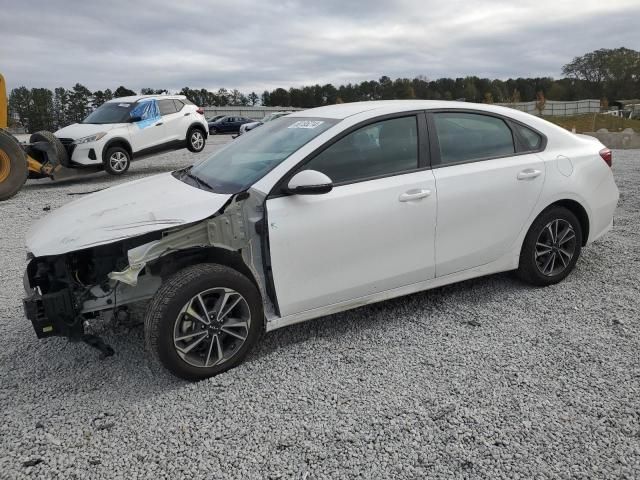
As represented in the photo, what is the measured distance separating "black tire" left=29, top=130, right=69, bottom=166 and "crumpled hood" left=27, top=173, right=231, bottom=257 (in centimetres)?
803

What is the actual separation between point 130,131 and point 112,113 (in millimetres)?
748

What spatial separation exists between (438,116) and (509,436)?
2.31 m

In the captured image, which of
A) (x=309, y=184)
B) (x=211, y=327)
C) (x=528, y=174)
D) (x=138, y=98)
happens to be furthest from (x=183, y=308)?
(x=138, y=98)

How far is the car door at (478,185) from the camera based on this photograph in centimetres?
370

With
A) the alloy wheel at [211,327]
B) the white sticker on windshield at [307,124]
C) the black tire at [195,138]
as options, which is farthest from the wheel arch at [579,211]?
the black tire at [195,138]

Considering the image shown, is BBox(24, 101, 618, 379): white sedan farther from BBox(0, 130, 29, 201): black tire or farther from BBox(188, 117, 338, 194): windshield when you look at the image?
BBox(0, 130, 29, 201): black tire

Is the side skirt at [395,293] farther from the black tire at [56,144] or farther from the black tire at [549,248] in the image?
the black tire at [56,144]

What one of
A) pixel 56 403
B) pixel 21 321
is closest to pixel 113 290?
pixel 56 403

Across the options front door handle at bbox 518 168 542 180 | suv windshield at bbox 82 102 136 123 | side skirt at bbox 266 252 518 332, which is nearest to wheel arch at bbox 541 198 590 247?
front door handle at bbox 518 168 542 180

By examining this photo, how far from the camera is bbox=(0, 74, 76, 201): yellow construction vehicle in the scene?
943 centimetres

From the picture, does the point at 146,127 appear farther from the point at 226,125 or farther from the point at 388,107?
the point at 226,125

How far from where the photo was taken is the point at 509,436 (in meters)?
2.51

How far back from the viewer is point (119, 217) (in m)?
3.08

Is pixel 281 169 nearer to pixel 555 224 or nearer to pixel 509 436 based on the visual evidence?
pixel 509 436
